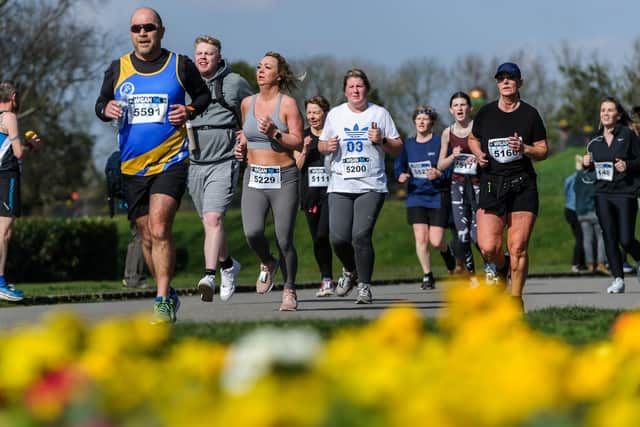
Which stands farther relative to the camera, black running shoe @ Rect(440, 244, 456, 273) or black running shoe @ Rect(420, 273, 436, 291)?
black running shoe @ Rect(440, 244, 456, 273)

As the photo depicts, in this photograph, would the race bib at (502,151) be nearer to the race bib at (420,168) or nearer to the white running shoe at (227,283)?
the white running shoe at (227,283)

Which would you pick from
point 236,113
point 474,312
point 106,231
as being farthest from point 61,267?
point 474,312

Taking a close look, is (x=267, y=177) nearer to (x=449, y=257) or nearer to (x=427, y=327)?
(x=427, y=327)

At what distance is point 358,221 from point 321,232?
3194 millimetres

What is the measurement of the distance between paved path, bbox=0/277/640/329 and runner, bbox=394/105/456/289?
2.23 ft

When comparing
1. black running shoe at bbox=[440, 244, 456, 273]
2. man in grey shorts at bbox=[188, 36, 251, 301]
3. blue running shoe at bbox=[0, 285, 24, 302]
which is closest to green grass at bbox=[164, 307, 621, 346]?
man in grey shorts at bbox=[188, 36, 251, 301]

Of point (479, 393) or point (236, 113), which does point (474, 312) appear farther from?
point (236, 113)

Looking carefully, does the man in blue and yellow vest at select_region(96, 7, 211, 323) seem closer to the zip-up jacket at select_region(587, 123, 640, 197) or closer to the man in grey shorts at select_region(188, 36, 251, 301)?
the man in grey shorts at select_region(188, 36, 251, 301)

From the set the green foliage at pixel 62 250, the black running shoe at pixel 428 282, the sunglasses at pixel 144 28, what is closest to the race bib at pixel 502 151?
the sunglasses at pixel 144 28

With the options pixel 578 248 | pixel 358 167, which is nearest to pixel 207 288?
pixel 358 167

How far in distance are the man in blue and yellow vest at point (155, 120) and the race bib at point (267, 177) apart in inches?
71.9

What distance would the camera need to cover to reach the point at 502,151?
1030 cm

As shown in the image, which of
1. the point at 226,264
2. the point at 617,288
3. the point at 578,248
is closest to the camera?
the point at 226,264

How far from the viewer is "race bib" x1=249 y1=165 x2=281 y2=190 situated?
1133 cm
